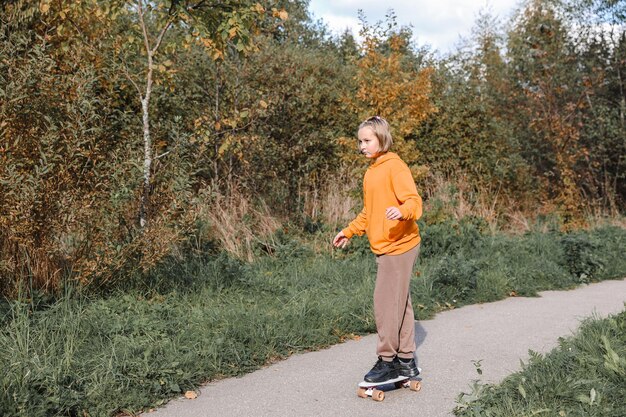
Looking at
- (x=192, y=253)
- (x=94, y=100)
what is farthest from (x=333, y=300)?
(x=94, y=100)

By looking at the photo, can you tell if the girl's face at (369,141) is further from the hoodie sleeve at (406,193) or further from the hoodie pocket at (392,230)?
the hoodie pocket at (392,230)

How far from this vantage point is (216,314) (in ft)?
19.5

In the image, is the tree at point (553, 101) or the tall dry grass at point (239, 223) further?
the tree at point (553, 101)

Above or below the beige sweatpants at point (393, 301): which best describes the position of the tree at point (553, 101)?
above

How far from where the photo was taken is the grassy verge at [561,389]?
3.80 meters

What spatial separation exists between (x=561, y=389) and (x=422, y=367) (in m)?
1.43

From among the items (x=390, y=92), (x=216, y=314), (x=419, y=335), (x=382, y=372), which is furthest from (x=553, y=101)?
(x=382, y=372)

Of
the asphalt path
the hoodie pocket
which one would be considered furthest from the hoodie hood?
the asphalt path

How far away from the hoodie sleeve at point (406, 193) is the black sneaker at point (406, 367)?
1046mm

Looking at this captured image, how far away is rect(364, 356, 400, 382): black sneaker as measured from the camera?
4.60 meters

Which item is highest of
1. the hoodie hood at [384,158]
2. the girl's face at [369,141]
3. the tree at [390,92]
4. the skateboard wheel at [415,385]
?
the tree at [390,92]

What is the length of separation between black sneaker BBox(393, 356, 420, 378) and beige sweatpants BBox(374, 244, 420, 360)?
0.11 ft

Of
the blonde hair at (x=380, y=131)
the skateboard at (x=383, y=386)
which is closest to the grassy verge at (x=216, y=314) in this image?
the skateboard at (x=383, y=386)

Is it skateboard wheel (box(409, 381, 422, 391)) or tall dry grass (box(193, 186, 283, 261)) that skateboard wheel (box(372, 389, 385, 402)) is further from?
tall dry grass (box(193, 186, 283, 261))
